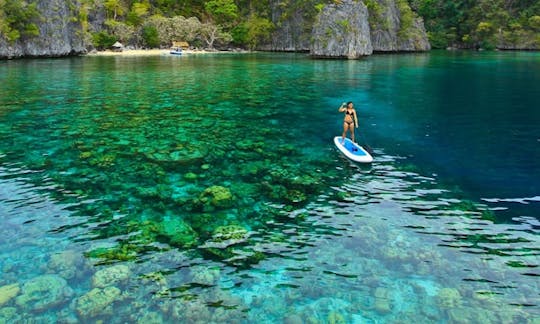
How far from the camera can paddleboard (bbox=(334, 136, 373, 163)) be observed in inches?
794

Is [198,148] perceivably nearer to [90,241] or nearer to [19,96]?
[90,241]

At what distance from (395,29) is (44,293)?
123755 mm

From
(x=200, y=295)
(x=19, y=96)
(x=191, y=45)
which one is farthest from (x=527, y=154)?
(x=191, y=45)

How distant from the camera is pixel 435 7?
143 metres

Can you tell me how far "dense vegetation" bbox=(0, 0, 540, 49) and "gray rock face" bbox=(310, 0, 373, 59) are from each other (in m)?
22.0

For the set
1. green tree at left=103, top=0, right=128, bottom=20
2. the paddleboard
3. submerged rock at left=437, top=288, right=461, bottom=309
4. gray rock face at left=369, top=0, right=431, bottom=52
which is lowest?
submerged rock at left=437, top=288, right=461, bottom=309

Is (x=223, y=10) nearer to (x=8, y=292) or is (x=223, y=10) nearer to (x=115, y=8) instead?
(x=115, y=8)

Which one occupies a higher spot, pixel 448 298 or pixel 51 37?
pixel 51 37

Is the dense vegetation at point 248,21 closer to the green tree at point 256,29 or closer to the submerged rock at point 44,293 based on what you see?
the green tree at point 256,29

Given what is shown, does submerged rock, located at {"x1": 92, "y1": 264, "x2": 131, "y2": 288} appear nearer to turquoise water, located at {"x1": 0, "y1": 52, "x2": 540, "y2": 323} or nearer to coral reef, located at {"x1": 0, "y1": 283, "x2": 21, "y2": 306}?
turquoise water, located at {"x1": 0, "y1": 52, "x2": 540, "y2": 323}

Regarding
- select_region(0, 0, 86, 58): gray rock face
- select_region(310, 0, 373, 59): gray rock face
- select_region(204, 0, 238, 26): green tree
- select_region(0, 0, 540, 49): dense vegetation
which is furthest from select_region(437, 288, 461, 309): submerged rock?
select_region(204, 0, 238, 26): green tree

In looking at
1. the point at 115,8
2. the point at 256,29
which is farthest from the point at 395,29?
the point at 115,8

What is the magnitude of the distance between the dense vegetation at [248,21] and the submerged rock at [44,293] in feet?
343

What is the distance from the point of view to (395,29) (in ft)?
388
